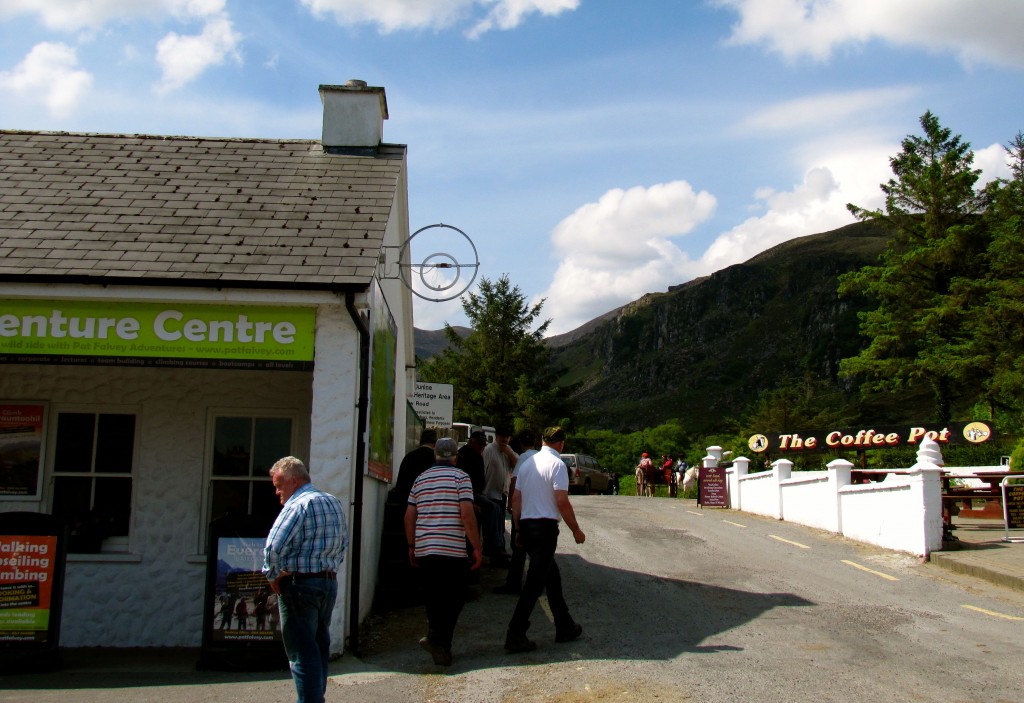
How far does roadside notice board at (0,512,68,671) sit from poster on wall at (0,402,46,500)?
6.45 ft

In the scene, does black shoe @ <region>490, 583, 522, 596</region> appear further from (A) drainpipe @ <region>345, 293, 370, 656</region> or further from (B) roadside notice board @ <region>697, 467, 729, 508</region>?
(B) roadside notice board @ <region>697, 467, 729, 508</region>

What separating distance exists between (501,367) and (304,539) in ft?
166

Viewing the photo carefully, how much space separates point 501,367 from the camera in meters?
56.4

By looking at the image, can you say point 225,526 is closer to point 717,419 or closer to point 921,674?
point 921,674

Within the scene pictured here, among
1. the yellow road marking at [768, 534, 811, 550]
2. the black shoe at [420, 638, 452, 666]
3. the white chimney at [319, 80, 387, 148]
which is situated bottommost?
the black shoe at [420, 638, 452, 666]

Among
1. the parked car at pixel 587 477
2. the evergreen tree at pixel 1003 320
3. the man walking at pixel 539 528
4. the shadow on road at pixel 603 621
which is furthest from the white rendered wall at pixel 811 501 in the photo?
A: the evergreen tree at pixel 1003 320

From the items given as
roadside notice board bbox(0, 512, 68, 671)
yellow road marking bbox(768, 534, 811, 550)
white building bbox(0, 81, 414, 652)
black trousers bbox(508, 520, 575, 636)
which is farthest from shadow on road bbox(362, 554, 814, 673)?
yellow road marking bbox(768, 534, 811, 550)

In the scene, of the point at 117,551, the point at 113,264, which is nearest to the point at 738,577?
the point at 117,551

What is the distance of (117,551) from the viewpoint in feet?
31.3

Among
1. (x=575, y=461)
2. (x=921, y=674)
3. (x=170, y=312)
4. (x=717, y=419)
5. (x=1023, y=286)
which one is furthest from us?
(x=717, y=419)

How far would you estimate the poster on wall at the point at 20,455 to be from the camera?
9742 mm

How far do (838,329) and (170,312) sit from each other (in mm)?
140688

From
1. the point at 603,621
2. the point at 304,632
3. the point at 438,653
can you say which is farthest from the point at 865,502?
the point at 304,632

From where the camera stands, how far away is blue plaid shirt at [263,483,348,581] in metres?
5.63
